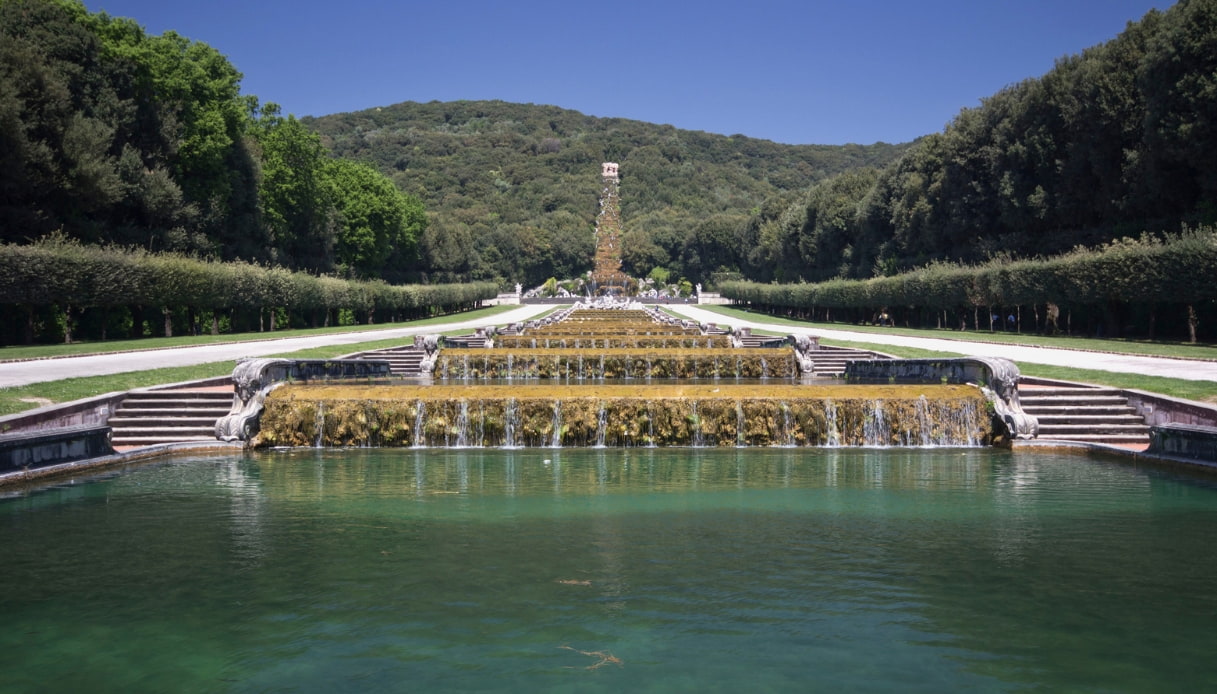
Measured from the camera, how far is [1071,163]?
49906 mm

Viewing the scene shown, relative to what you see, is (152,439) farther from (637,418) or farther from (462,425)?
(637,418)

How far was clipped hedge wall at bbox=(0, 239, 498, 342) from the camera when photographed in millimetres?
34781

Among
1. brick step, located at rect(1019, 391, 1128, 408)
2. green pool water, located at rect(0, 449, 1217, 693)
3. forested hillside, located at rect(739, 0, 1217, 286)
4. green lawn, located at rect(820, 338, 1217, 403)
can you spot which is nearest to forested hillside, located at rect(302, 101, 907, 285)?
forested hillside, located at rect(739, 0, 1217, 286)

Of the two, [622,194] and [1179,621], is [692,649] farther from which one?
[622,194]

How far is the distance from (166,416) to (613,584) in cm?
1262

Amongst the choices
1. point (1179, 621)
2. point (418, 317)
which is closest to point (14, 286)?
point (1179, 621)

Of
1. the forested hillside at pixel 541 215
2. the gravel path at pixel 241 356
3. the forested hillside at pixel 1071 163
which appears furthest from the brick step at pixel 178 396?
the forested hillside at pixel 541 215

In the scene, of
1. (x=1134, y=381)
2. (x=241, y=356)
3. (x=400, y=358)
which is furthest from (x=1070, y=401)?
(x=241, y=356)

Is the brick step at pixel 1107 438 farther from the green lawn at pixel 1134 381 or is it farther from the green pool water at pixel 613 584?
the green pool water at pixel 613 584

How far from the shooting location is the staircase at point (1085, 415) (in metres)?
16.8

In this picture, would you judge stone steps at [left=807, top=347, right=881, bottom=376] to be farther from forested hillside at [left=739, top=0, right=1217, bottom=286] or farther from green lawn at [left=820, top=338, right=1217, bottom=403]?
forested hillside at [left=739, top=0, right=1217, bottom=286]

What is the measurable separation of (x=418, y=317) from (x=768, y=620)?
76606 millimetres

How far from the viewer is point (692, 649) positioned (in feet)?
22.2

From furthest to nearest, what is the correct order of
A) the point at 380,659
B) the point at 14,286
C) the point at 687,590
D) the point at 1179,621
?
the point at 14,286, the point at 687,590, the point at 1179,621, the point at 380,659
